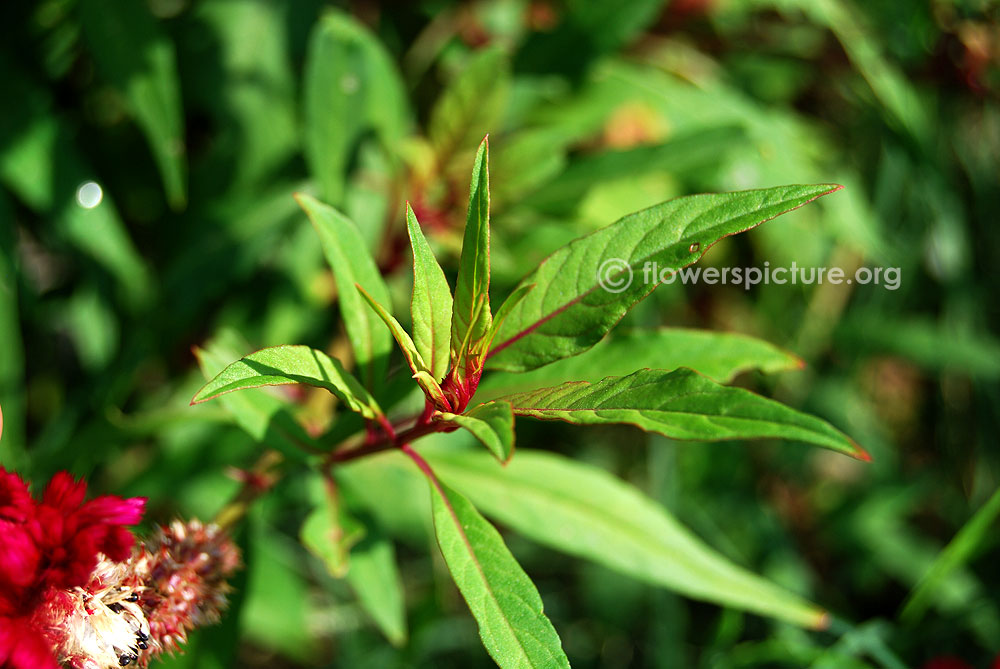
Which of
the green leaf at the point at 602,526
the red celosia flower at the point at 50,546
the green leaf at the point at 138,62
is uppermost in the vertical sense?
the green leaf at the point at 138,62

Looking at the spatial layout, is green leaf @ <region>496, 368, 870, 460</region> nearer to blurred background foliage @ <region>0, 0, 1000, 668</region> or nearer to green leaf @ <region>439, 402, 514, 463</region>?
green leaf @ <region>439, 402, 514, 463</region>

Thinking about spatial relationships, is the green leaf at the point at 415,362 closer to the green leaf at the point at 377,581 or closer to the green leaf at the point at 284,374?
the green leaf at the point at 284,374

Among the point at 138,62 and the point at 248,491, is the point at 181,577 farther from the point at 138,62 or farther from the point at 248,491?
the point at 138,62

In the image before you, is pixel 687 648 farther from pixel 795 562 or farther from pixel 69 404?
pixel 69 404

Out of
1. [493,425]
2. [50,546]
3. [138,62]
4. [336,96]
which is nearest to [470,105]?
[336,96]

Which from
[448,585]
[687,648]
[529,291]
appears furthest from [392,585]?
[687,648]

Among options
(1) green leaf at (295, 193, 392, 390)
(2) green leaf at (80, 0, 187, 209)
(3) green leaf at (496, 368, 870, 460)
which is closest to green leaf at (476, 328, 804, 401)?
(1) green leaf at (295, 193, 392, 390)

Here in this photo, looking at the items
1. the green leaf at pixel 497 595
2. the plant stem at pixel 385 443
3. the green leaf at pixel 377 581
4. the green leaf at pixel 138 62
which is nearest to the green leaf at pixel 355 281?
the plant stem at pixel 385 443
